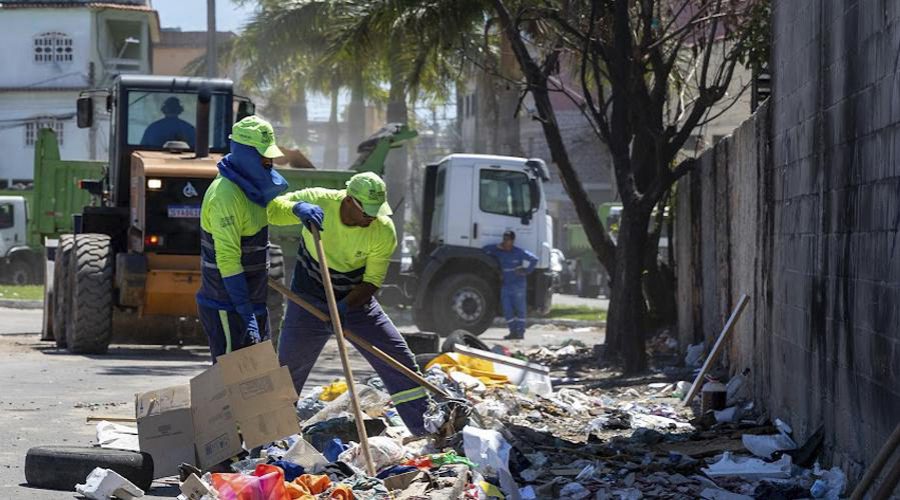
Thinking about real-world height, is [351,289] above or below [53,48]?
below

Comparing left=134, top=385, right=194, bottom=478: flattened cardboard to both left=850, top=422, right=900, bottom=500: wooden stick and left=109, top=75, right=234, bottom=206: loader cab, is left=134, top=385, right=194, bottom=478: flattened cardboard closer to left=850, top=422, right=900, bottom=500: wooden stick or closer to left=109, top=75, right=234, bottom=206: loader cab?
left=850, top=422, right=900, bottom=500: wooden stick

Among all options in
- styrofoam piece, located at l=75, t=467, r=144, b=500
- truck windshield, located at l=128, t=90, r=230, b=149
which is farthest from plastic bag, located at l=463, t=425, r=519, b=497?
truck windshield, located at l=128, t=90, r=230, b=149

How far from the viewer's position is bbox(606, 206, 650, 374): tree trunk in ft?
50.5

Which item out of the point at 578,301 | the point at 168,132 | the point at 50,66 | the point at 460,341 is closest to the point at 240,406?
the point at 460,341

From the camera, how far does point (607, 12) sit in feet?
55.4

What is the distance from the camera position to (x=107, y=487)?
7.12 metres

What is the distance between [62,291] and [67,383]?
13.7 feet

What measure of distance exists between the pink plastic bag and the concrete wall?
105 inches

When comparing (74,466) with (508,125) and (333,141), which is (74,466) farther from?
(333,141)

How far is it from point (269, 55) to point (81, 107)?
16788 millimetres

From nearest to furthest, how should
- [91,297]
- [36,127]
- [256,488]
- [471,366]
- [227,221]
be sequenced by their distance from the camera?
[256,488] < [227,221] < [471,366] < [91,297] < [36,127]

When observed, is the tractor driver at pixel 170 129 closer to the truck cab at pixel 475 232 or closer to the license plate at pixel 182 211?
the license plate at pixel 182 211

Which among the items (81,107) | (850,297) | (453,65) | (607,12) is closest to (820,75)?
(850,297)

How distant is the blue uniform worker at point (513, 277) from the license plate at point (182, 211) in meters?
6.44
